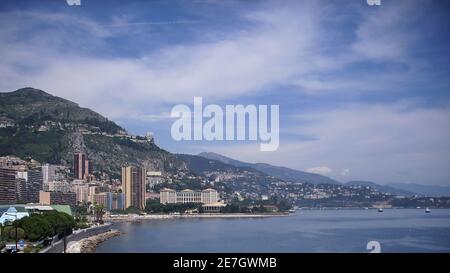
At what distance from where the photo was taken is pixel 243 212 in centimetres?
925

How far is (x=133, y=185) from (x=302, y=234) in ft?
6.88

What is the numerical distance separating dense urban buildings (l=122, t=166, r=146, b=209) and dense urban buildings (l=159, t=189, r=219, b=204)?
1201 millimetres

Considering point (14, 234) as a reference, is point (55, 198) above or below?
above

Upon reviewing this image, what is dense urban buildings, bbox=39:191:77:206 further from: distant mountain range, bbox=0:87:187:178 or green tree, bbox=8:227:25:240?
green tree, bbox=8:227:25:240

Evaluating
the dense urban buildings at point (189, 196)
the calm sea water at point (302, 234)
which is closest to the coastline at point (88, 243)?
the calm sea water at point (302, 234)

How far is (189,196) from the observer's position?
9.19 metres

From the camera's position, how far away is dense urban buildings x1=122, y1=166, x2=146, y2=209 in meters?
6.93

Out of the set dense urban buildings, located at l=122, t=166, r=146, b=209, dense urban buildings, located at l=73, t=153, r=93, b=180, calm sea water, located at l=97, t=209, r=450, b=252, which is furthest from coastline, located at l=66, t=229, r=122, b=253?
dense urban buildings, located at l=73, t=153, r=93, b=180

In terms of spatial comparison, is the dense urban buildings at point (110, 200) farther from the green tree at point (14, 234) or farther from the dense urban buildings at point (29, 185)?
the green tree at point (14, 234)

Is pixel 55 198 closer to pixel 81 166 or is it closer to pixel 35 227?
pixel 81 166

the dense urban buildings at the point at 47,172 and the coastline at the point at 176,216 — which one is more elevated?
the dense urban buildings at the point at 47,172

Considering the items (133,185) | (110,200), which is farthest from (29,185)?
(110,200)

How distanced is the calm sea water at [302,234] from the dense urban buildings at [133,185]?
0.56 m

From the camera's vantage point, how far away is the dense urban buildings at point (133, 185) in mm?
6934
